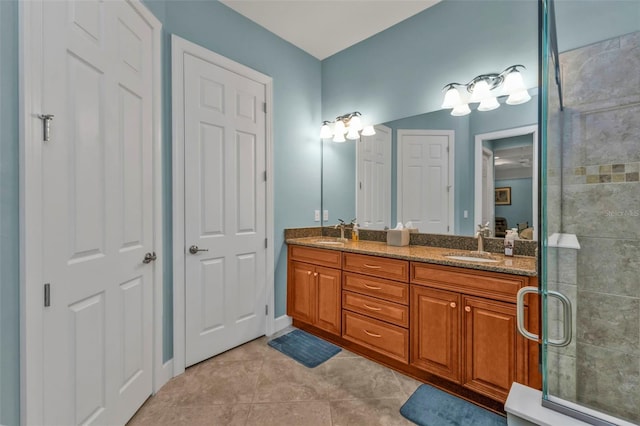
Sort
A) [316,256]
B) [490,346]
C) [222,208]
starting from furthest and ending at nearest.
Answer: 1. [316,256]
2. [222,208]
3. [490,346]

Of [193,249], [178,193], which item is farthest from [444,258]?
[178,193]

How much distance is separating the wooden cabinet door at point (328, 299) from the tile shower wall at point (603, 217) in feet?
4.78

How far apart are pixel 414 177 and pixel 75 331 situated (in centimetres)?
248

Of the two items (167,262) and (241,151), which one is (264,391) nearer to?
(167,262)

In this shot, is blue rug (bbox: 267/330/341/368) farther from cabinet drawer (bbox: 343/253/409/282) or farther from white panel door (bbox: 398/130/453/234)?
white panel door (bbox: 398/130/453/234)

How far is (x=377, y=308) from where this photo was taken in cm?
214

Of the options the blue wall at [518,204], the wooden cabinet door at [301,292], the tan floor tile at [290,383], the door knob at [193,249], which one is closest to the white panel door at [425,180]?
the blue wall at [518,204]

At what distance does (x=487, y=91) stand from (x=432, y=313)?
1663 mm

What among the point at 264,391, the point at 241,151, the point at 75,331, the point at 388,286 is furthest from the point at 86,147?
the point at 388,286

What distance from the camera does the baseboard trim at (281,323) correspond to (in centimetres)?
276

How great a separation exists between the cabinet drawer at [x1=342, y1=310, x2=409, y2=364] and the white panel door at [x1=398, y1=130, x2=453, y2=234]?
0.90m

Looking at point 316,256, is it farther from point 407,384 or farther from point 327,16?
point 327,16

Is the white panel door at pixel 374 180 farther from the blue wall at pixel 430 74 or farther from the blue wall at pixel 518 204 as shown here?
the blue wall at pixel 518 204

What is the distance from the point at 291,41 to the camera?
2.88 meters
